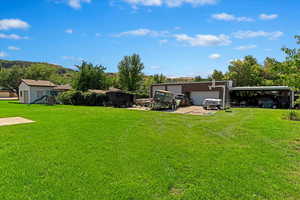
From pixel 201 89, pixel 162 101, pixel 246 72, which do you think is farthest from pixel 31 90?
pixel 246 72

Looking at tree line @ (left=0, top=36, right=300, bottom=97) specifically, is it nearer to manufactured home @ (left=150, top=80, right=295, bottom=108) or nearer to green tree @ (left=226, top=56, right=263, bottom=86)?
green tree @ (left=226, top=56, right=263, bottom=86)

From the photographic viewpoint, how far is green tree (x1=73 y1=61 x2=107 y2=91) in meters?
28.5

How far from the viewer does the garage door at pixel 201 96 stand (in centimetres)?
2327

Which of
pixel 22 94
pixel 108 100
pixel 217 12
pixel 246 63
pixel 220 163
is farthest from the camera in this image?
pixel 246 63

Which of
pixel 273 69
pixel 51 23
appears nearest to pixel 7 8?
pixel 51 23

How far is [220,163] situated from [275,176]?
1006 mm

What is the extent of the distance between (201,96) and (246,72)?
Answer: 1502 cm

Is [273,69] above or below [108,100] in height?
above

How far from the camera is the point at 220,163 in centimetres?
385

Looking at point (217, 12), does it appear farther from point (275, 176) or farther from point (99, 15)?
point (275, 176)

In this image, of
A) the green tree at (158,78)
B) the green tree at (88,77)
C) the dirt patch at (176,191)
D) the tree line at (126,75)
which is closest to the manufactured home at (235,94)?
the tree line at (126,75)

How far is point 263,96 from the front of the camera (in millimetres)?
22781

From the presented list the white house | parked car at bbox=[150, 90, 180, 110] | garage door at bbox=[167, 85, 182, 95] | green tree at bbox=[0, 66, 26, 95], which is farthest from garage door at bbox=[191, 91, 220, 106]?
green tree at bbox=[0, 66, 26, 95]

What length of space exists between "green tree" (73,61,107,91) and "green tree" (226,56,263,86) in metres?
25.2
